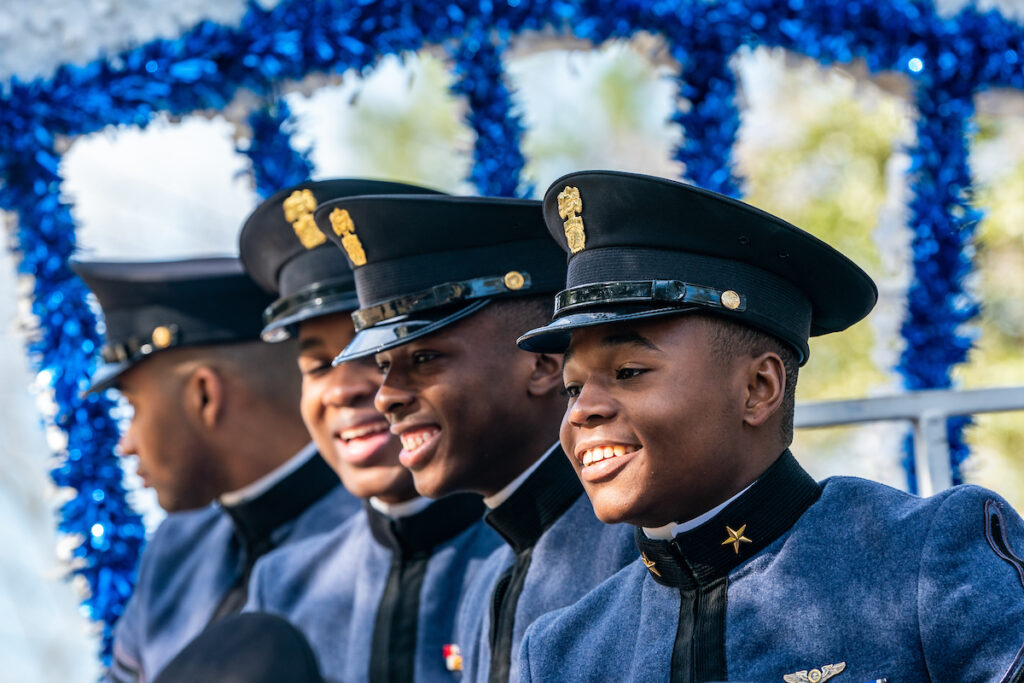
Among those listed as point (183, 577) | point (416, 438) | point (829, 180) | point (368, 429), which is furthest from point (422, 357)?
point (829, 180)

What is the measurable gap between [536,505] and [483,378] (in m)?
0.32

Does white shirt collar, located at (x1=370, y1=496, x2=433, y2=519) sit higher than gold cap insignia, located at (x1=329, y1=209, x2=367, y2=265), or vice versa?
gold cap insignia, located at (x1=329, y1=209, x2=367, y2=265)

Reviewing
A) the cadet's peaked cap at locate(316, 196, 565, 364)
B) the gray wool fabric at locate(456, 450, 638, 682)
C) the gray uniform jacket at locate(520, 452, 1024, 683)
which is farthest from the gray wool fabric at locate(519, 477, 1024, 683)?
the cadet's peaked cap at locate(316, 196, 565, 364)

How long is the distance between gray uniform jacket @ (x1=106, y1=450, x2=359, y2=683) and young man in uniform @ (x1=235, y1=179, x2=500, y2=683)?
0.49 meters

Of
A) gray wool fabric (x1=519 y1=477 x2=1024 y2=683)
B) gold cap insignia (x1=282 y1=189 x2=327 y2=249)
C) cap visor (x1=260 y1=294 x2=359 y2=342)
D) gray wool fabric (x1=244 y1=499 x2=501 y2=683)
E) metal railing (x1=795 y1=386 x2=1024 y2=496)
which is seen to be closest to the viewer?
gray wool fabric (x1=519 y1=477 x2=1024 y2=683)

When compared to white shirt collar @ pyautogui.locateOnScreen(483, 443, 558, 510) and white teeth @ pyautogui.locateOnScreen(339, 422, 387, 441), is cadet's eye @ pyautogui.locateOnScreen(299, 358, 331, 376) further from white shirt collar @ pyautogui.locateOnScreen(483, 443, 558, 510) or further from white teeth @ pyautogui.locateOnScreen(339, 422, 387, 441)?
white shirt collar @ pyautogui.locateOnScreen(483, 443, 558, 510)

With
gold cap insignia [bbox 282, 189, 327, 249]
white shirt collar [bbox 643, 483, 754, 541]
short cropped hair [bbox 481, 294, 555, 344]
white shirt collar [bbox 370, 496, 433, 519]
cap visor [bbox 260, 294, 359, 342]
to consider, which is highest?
gold cap insignia [bbox 282, 189, 327, 249]

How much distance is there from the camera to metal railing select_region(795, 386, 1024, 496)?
13.4 ft

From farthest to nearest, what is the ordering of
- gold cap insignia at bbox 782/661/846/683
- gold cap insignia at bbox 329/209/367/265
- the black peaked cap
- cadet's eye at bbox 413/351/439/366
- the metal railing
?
the metal railing < gold cap insignia at bbox 329/209/367/265 < cadet's eye at bbox 413/351/439/366 < the black peaked cap < gold cap insignia at bbox 782/661/846/683

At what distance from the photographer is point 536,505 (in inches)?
120

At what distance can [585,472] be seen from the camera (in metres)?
2.43

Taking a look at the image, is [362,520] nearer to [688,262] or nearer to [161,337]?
[161,337]

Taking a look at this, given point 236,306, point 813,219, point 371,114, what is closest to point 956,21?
point 236,306

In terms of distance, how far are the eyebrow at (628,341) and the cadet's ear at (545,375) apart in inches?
28.2
